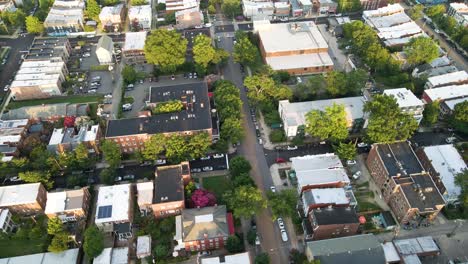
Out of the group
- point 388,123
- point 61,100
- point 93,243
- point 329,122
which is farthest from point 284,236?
point 61,100

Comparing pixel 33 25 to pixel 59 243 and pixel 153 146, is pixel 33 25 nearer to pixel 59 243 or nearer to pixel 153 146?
pixel 153 146

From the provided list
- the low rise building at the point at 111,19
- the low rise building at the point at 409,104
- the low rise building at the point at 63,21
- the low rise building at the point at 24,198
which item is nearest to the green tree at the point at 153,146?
the low rise building at the point at 24,198

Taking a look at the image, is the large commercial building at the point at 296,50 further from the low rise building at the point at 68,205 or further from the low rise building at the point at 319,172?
the low rise building at the point at 68,205

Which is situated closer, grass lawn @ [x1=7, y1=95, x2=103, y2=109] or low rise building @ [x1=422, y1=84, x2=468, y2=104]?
low rise building @ [x1=422, y1=84, x2=468, y2=104]

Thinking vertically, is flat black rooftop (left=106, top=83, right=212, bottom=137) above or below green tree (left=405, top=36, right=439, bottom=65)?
below

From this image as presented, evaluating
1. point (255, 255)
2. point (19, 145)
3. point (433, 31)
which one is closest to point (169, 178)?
point (255, 255)

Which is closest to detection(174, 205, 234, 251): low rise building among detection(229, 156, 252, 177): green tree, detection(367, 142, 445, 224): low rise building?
detection(229, 156, 252, 177): green tree

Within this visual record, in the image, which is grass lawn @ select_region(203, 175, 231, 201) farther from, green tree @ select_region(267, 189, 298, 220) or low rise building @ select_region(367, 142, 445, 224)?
low rise building @ select_region(367, 142, 445, 224)
